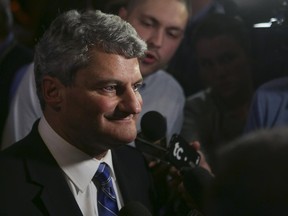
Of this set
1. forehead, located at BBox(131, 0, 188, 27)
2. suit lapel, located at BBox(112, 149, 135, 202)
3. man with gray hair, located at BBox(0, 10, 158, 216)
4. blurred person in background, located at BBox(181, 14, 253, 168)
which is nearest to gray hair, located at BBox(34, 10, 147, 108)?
man with gray hair, located at BBox(0, 10, 158, 216)

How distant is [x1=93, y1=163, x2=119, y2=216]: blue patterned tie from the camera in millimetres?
1158

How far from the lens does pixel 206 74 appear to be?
5.77ft

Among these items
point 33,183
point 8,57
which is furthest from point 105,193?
point 8,57

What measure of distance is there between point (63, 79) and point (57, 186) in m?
0.22

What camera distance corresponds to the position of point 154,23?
5.30 feet

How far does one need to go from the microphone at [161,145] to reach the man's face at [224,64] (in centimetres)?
48

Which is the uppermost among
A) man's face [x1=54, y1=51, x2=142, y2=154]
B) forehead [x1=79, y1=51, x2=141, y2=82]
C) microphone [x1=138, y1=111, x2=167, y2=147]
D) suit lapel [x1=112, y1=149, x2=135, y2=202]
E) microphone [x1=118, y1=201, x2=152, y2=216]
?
forehead [x1=79, y1=51, x2=141, y2=82]

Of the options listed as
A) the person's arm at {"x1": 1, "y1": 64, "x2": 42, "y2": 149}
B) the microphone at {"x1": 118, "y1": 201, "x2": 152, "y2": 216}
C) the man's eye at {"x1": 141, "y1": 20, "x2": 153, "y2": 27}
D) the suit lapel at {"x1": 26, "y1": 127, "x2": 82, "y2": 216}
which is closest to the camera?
the microphone at {"x1": 118, "y1": 201, "x2": 152, "y2": 216}

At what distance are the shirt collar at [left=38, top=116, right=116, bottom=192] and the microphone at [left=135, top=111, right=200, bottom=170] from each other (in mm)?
148

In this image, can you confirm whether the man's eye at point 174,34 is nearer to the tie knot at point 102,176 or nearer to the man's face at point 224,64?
the man's face at point 224,64

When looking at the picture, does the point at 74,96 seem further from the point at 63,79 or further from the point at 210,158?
the point at 210,158

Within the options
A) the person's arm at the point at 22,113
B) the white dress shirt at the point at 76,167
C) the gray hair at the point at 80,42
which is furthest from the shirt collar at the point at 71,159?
the person's arm at the point at 22,113

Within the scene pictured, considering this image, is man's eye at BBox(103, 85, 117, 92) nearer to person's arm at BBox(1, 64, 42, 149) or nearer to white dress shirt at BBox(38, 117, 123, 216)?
white dress shirt at BBox(38, 117, 123, 216)

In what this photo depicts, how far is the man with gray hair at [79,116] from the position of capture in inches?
43.8
